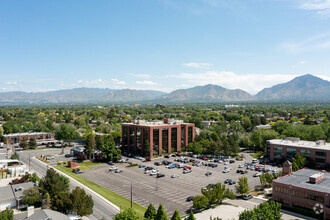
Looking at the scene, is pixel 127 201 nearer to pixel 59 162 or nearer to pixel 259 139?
pixel 59 162

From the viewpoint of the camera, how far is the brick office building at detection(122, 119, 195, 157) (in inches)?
3922

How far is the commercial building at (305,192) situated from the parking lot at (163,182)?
599 cm

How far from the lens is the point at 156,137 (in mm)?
101188

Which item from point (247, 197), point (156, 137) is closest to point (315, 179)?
point (247, 197)

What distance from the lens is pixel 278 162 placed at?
89.1 meters

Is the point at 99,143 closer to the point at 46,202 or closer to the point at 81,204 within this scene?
the point at 46,202

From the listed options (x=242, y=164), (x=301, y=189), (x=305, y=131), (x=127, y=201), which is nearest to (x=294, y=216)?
(x=301, y=189)

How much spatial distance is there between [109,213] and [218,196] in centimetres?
2237

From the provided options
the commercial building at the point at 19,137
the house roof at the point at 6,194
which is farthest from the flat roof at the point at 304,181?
the commercial building at the point at 19,137

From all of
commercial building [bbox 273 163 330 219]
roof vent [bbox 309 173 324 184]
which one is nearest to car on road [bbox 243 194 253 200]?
commercial building [bbox 273 163 330 219]

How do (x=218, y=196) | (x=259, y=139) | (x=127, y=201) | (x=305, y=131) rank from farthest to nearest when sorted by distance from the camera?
(x=305, y=131), (x=259, y=139), (x=127, y=201), (x=218, y=196)

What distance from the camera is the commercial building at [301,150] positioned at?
80.4 metres

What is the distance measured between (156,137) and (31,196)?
185 ft

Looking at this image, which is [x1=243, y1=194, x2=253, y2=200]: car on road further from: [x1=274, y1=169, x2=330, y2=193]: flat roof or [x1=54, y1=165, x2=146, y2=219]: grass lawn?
[x1=54, y1=165, x2=146, y2=219]: grass lawn
